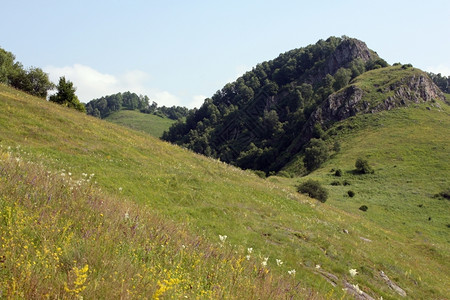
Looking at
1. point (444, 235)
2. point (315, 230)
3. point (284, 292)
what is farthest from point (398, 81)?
point (284, 292)

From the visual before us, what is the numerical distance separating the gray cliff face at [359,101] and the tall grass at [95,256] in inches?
4736

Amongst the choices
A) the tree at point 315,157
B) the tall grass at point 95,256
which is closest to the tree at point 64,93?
the tall grass at point 95,256

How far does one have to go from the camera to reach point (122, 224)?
7.00 meters

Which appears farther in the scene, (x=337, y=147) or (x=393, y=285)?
(x=337, y=147)

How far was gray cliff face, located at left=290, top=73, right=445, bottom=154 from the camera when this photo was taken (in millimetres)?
119062

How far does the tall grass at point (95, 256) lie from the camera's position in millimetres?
3844

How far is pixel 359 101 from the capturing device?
122125mm

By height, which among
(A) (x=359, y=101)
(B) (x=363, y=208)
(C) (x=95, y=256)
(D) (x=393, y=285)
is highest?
(A) (x=359, y=101)

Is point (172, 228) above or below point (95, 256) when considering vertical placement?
below

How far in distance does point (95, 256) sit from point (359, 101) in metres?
130

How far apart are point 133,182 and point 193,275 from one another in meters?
13.4

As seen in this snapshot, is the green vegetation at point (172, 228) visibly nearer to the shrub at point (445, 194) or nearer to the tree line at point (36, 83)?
the shrub at point (445, 194)

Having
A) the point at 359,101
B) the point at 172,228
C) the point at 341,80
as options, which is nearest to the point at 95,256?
the point at 172,228

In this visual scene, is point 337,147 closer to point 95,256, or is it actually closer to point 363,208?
point 363,208
